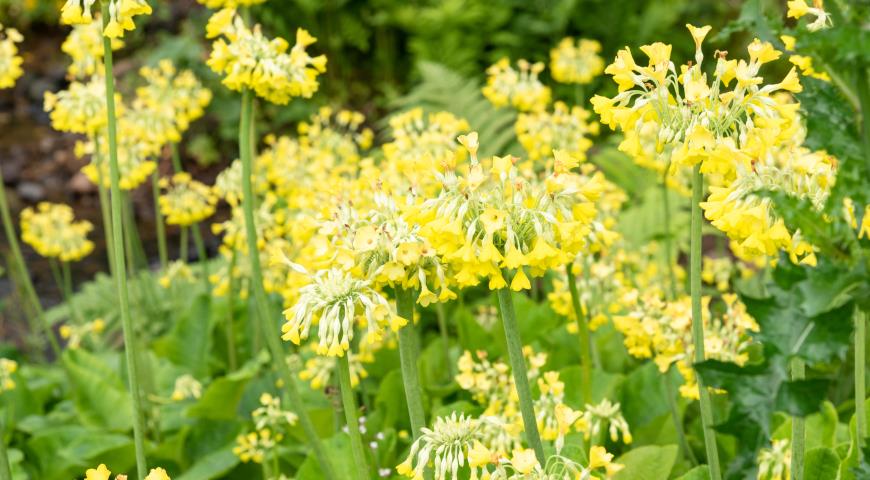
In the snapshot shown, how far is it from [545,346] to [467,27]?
545cm

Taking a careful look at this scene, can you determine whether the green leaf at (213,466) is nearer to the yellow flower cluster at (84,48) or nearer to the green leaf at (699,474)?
the yellow flower cluster at (84,48)

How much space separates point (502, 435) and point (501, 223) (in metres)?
0.66

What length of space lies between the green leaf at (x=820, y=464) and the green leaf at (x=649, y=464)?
303mm

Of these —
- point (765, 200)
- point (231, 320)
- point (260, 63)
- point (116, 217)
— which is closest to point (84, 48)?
point (231, 320)

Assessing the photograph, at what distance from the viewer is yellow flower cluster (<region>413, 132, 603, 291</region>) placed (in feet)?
5.30

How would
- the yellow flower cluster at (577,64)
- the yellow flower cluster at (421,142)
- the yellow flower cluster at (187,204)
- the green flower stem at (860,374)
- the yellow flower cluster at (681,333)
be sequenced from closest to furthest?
the green flower stem at (860,374)
the yellow flower cluster at (681,333)
the yellow flower cluster at (421,142)
the yellow flower cluster at (187,204)
the yellow flower cluster at (577,64)

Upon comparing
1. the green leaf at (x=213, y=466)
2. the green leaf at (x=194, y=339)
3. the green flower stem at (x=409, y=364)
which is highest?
the green flower stem at (x=409, y=364)

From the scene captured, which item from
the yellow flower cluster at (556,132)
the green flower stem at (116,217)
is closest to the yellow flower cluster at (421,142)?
the yellow flower cluster at (556,132)

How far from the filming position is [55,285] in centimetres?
714

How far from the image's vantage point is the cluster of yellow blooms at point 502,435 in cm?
159

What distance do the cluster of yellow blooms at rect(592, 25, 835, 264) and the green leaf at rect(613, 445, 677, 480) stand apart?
791 mm

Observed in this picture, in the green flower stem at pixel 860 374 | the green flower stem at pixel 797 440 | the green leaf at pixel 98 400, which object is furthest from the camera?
the green leaf at pixel 98 400

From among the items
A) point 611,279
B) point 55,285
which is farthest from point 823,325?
point 55,285

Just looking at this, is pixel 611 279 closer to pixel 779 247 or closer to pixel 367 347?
pixel 367 347
